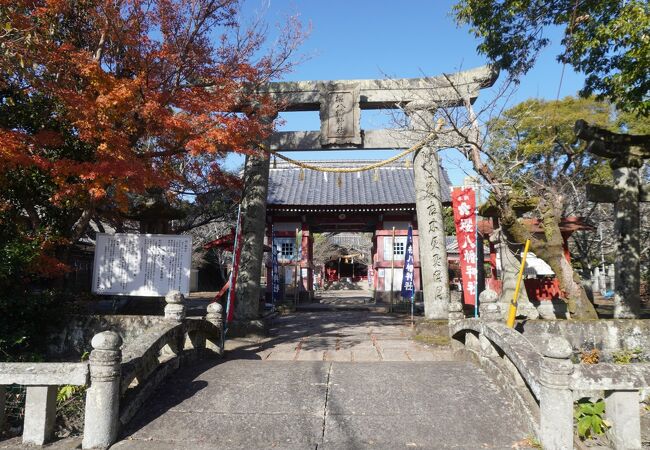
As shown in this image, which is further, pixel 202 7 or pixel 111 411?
pixel 202 7

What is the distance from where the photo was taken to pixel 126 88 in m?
6.67

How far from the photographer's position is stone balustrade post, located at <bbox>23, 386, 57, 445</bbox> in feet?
13.4

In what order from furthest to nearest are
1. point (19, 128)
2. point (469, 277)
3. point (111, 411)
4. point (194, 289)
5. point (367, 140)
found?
point (194, 289)
point (367, 140)
point (469, 277)
point (19, 128)
point (111, 411)

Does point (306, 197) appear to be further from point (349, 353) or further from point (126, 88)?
point (126, 88)

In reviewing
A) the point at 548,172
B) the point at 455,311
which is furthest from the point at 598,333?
the point at 548,172

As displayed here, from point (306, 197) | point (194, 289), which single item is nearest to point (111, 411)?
point (306, 197)

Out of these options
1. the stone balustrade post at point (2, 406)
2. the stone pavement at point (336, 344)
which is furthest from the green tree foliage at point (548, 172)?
Answer: the stone balustrade post at point (2, 406)

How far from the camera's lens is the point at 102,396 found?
158 inches

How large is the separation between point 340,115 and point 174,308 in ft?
19.6

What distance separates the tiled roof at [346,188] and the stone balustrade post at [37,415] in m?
14.4

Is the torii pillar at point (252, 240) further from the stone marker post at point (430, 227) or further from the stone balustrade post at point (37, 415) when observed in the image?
the stone balustrade post at point (37, 415)

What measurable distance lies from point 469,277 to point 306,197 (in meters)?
11.5

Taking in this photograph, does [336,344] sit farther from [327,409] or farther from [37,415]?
[37,415]

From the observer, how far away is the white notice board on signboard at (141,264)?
27.3ft
